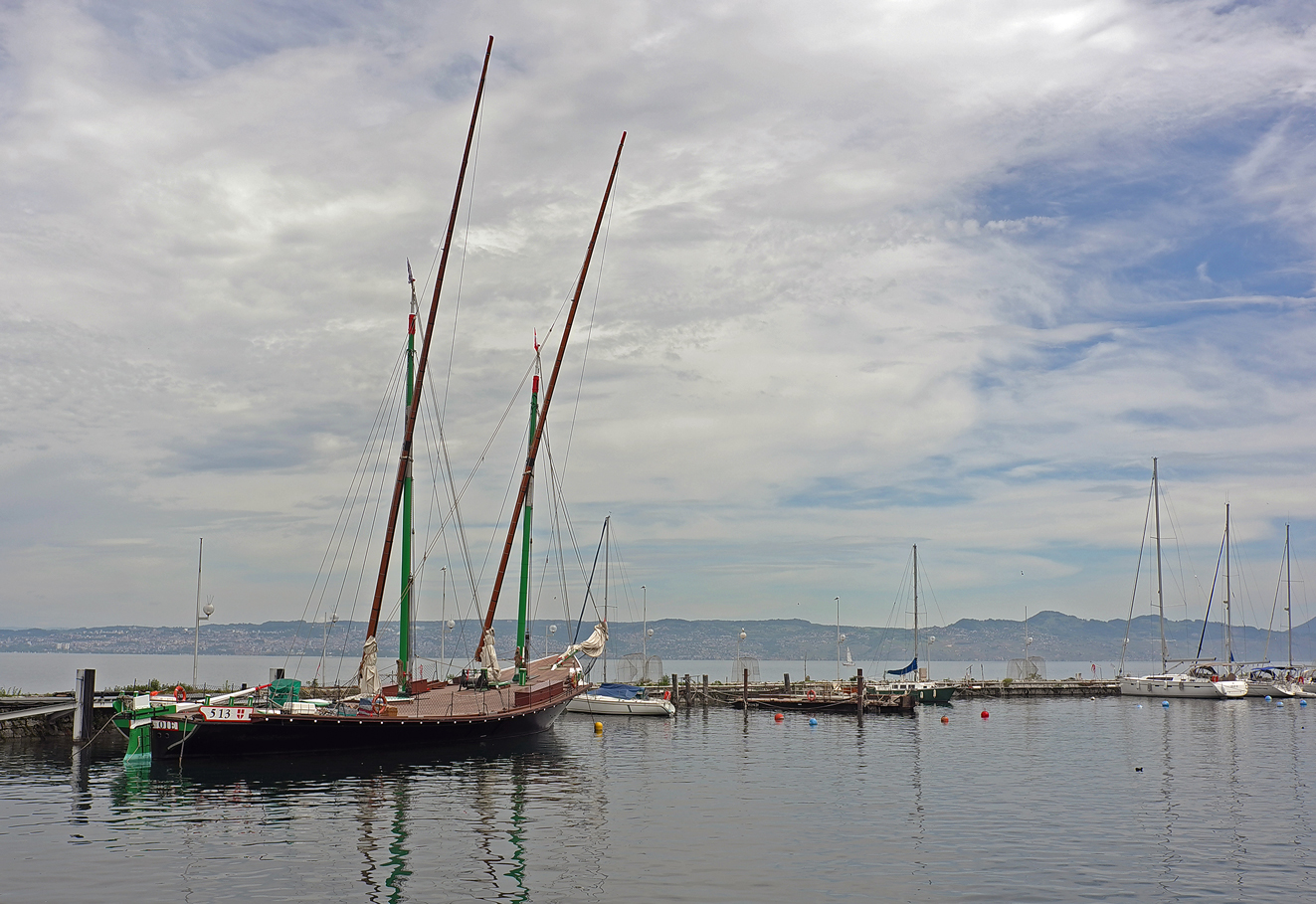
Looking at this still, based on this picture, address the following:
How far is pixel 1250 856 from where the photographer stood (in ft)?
92.5

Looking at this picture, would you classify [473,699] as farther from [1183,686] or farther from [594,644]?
[1183,686]

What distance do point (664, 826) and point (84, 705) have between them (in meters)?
29.4

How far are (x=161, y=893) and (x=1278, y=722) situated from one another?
7874cm

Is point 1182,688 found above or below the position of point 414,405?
below

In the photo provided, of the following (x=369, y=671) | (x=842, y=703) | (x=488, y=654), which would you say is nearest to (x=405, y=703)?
(x=369, y=671)

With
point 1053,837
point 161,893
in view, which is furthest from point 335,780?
point 1053,837

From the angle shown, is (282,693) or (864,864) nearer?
(864,864)

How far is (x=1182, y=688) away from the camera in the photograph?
10431 centimetres

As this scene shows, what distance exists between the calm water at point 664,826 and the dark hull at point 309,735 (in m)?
0.72

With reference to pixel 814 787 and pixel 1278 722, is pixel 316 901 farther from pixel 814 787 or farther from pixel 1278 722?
pixel 1278 722

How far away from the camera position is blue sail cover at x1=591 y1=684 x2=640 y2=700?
7838cm

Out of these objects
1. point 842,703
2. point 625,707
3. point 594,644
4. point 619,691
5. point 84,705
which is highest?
point 594,644

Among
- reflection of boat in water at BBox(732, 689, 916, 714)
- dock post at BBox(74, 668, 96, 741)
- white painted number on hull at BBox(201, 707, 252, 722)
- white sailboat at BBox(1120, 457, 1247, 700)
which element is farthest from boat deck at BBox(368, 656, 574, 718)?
white sailboat at BBox(1120, 457, 1247, 700)

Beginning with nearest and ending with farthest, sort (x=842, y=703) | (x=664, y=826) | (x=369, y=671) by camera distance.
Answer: (x=664, y=826) < (x=369, y=671) < (x=842, y=703)
